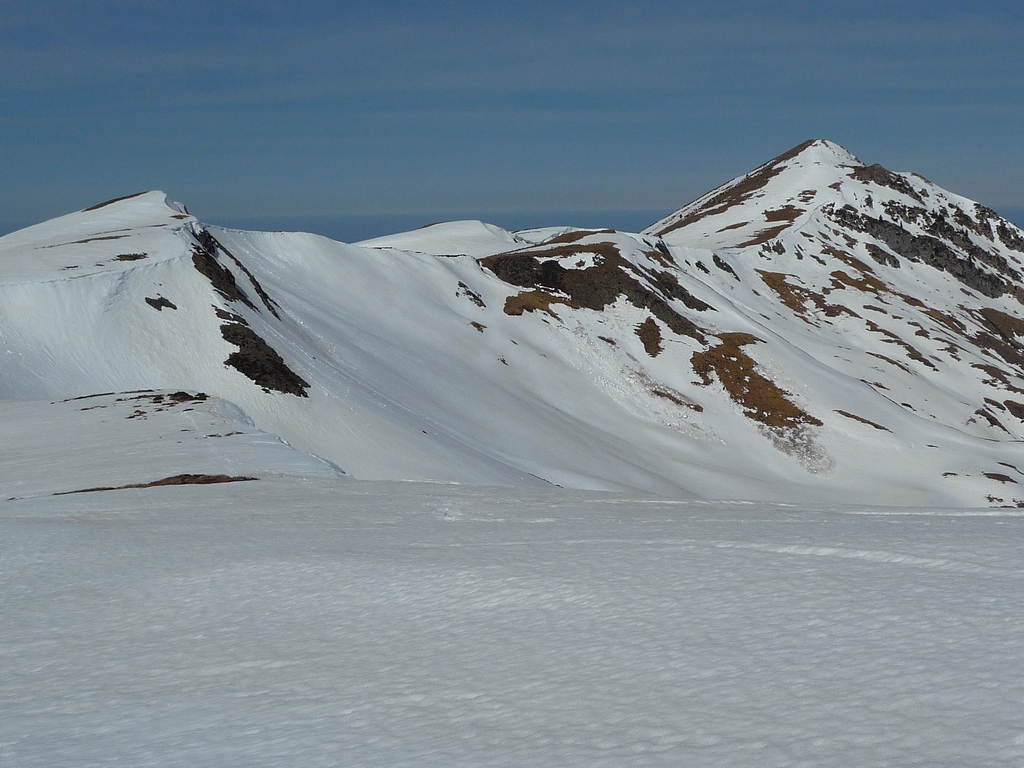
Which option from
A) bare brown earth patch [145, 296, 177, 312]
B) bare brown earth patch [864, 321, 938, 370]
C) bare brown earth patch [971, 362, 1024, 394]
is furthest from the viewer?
bare brown earth patch [864, 321, 938, 370]

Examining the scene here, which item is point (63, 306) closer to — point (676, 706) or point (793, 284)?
point (676, 706)

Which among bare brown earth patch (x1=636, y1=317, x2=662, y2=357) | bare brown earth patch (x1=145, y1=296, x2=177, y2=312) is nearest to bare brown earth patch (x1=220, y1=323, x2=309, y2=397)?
bare brown earth patch (x1=145, y1=296, x2=177, y2=312)

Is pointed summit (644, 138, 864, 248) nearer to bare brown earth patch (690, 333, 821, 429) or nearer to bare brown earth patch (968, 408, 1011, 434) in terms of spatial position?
bare brown earth patch (968, 408, 1011, 434)

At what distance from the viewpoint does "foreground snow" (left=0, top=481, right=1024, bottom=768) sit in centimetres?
676

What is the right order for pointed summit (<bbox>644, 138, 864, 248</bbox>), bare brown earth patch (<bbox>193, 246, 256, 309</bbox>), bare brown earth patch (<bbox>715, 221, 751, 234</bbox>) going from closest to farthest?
1. bare brown earth patch (<bbox>193, 246, 256, 309</bbox>)
2. pointed summit (<bbox>644, 138, 864, 248</bbox>)
3. bare brown earth patch (<bbox>715, 221, 751, 234</bbox>)

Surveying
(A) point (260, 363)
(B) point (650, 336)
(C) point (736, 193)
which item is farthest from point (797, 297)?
(A) point (260, 363)

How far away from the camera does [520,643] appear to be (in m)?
9.13

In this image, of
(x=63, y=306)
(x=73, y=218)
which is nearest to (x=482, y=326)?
(x=73, y=218)

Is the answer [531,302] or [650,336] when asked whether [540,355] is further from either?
[650,336]

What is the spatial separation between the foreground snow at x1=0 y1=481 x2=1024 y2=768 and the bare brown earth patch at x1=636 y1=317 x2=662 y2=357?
70.1m

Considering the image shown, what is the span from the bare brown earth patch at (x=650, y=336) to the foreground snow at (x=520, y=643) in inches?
2759

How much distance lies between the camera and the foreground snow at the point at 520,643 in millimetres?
6761

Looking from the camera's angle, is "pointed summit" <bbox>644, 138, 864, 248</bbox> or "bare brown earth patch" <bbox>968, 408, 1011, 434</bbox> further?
"pointed summit" <bbox>644, 138, 864, 248</bbox>

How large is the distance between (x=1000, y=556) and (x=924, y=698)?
4402 mm
